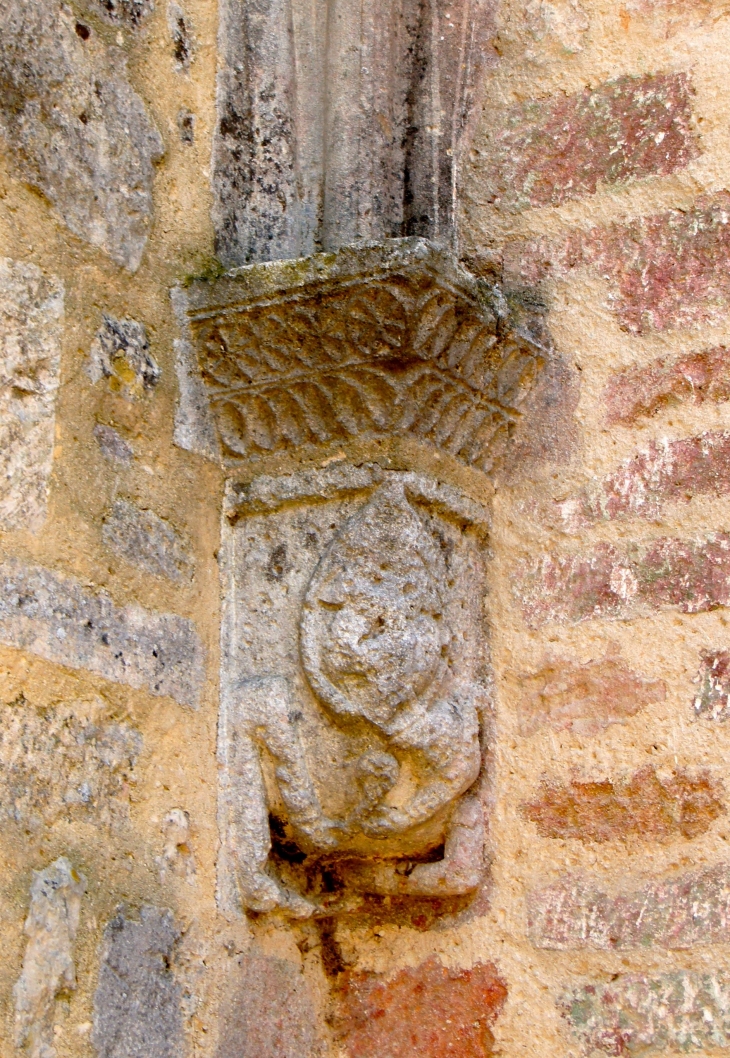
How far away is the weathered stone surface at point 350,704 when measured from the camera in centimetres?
222

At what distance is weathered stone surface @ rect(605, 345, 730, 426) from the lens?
7.55ft

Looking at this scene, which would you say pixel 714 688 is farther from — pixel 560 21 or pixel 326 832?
pixel 560 21

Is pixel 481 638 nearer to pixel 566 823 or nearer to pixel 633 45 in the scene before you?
pixel 566 823

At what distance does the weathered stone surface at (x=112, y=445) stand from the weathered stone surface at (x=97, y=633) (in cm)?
22

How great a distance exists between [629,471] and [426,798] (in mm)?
623

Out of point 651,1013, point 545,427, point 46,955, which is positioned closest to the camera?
point 46,955

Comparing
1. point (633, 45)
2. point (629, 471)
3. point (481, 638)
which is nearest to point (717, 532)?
point (629, 471)

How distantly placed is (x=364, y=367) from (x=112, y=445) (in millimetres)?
409

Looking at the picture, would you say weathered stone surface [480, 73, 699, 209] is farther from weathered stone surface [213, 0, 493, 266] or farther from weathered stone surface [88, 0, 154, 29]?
weathered stone surface [88, 0, 154, 29]

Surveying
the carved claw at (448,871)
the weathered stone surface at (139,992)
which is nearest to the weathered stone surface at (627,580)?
the carved claw at (448,871)

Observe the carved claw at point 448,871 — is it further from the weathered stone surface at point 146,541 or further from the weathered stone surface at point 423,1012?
the weathered stone surface at point 146,541

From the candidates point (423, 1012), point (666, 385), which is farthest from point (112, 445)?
point (423, 1012)

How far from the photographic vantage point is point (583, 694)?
2.28m

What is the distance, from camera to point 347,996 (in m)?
2.33
